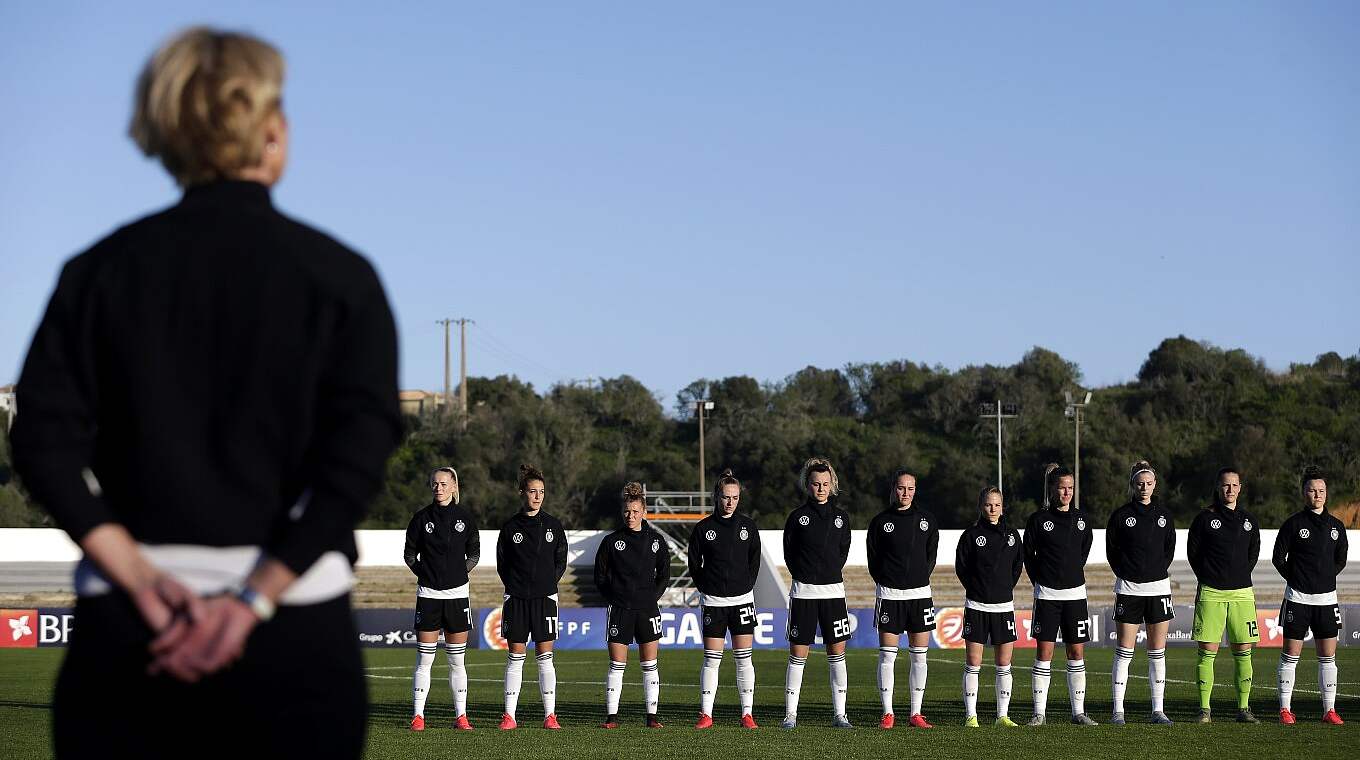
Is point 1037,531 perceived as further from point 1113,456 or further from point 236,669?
point 1113,456

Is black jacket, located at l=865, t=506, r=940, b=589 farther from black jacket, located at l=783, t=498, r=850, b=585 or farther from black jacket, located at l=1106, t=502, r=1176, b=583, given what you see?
black jacket, located at l=1106, t=502, r=1176, b=583

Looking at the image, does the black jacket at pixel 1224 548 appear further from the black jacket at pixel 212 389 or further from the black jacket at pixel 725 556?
the black jacket at pixel 212 389

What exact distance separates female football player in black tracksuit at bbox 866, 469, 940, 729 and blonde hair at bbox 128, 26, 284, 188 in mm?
11829

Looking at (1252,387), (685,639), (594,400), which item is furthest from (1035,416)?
(685,639)

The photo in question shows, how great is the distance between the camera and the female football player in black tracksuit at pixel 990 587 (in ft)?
46.3

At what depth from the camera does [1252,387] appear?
225 feet

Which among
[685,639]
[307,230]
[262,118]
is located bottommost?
[685,639]

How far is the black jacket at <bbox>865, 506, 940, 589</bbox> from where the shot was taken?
14070mm

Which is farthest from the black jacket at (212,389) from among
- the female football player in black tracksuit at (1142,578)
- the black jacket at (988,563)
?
the female football player in black tracksuit at (1142,578)

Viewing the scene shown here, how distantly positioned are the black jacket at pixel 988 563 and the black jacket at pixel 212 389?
1213 cm

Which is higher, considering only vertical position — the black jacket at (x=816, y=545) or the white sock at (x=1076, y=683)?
the black jacket at (x=816, y=545)

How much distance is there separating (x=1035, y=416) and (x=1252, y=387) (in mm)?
10104

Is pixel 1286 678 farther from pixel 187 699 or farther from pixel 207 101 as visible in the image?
pixel 207 101

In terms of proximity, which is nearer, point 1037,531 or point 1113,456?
point 1037,531
